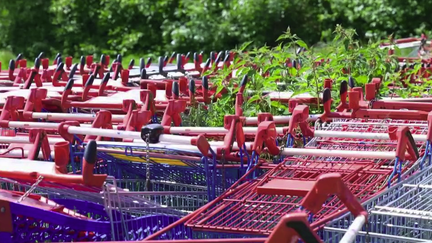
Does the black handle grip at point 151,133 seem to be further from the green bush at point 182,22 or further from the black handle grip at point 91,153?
the green bush at point 182,22

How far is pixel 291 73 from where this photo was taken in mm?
5223

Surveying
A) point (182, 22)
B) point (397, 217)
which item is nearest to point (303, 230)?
point (397, 217)

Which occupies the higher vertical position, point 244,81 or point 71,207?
point 244,81

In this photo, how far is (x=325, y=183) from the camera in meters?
2.30

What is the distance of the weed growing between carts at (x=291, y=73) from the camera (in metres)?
4.68

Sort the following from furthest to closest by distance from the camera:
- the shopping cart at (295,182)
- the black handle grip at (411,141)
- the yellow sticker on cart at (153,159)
A: the yellow sticker on cart at (153,159)
the black handle grip at (411,141)
the shopping cart at (295,182)

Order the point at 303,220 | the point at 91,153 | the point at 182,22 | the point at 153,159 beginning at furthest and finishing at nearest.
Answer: the point at 182,22 → the point at 153,159 → the point at 91,153 → the point at 303,220

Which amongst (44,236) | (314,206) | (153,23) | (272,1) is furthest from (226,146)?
(153,23)

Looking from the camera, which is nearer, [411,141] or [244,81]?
[411,141]

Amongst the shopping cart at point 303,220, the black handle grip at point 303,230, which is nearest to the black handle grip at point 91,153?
the shopping cart at point 303,220

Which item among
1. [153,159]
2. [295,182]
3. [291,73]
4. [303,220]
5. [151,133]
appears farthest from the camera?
[291,73]

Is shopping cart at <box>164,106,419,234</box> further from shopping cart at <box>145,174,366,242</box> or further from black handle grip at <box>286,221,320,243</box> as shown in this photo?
black handle grip at <box>286,221,320,243</box>

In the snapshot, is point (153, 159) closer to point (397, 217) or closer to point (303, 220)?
Result: point (397, 217)

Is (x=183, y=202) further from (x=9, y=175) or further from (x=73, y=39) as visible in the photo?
(x=73, y=39)
